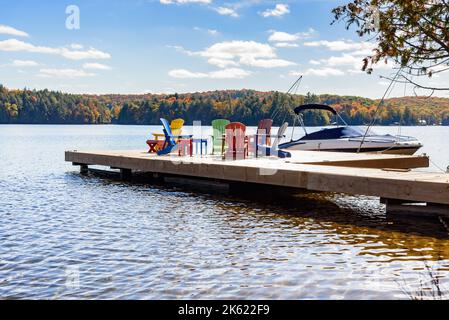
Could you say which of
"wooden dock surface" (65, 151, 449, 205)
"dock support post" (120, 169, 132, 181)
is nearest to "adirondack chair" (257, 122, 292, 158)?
"wooden dock surface" (65, 151, 449, 205)

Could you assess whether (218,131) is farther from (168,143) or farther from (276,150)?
(276,150)

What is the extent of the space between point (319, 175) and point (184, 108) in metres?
69.8

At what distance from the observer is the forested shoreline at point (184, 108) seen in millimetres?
61903

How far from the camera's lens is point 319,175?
11.2 meters

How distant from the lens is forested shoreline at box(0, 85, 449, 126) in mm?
61903

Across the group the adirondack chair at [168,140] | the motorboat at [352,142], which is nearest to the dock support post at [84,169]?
the adirondack chair at [168,140]

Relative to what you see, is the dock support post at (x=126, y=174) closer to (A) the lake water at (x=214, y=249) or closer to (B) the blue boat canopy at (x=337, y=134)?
(A) the lake water at (x=214, y=249)

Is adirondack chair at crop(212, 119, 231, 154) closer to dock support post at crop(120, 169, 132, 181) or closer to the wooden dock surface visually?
the wooden dock surface

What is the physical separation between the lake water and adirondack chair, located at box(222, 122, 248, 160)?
2.40 meters

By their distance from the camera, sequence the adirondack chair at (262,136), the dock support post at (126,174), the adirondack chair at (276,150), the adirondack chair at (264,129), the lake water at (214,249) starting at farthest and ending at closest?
the dock support post at (126,174) → the adirondack chair at (264,129) → the adirondack chair at (262,136) → the adirondack chair at (276,150) → the lake water at (214,249)

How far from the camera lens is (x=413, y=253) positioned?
7680 mm

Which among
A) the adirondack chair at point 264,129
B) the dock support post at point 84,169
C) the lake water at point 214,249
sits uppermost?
the adirondack chair at point 264,129

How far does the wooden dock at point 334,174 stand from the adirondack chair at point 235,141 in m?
0.45
